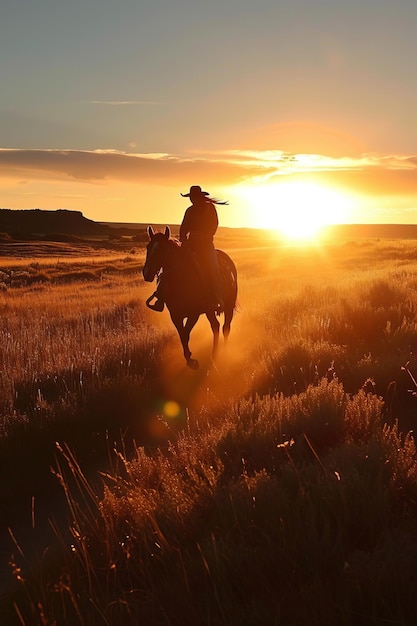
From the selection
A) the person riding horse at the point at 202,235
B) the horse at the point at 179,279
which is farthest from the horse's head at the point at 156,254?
the person riding horse at the point at 202,235

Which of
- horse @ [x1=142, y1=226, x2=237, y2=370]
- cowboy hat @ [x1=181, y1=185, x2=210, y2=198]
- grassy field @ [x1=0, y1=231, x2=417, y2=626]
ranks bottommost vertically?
grassy field @ [x1=0, y1=231, x2=417, y2=626]

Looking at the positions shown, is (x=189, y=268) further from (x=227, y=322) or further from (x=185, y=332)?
Answer: (x=227, y=322)

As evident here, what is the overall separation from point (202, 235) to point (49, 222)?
157m

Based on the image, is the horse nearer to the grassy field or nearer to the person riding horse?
the person riding horse

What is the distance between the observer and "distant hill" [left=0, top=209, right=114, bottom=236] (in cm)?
15150

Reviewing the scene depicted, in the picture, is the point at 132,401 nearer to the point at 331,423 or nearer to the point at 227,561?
the point at 331,423

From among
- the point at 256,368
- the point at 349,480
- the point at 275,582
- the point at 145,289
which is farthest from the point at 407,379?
the point at 145,289

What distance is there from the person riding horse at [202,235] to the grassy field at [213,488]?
129 centimetres

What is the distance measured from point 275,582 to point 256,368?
19.2ft

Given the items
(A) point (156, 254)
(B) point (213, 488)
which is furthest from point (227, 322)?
(B) point (213, 488)

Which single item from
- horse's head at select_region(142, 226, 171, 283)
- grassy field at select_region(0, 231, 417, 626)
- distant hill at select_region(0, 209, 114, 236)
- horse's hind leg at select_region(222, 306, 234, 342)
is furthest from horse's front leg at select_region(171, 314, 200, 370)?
distant hill at select_region(0, 209, 114, 236)

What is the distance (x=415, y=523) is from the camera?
135 inches

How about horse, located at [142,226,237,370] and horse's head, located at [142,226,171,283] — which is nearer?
horse's head, located at [142,226,171,283]

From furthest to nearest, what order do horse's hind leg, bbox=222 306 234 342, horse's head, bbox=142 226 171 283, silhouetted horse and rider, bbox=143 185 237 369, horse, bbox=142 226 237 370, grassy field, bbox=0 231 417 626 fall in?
1. horse's hind leg, bbox=222 306 234 342
2. silhouetted horse and rider, bbox=143 185 237 369
3. horse, bbox=142 226 237 370
4. horse's head, bbox=142 226 171 283
5. grassy field, bbox=0 231 417 626
